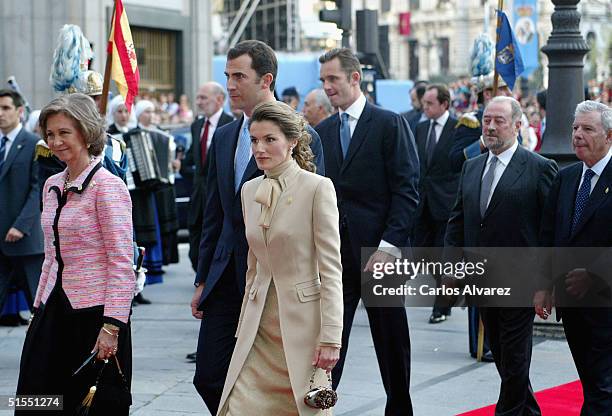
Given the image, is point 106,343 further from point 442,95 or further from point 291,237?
point 442,95

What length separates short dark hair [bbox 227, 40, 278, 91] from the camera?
6.02 metres

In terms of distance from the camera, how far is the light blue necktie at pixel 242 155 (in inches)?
241

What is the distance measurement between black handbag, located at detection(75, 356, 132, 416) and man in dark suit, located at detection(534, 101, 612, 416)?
226cm

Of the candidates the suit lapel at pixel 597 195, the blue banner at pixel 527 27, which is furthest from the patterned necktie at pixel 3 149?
the blue banner at pixel 527 27

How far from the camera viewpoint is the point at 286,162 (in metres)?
5.21

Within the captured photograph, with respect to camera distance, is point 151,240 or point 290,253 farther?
point 151,240

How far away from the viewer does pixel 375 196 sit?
271 inches

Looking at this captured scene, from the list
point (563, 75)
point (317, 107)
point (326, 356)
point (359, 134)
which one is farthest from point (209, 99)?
point (326, 356)

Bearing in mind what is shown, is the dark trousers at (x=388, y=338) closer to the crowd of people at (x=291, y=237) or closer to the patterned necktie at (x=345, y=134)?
the crowd of people at (x=291, y=237)

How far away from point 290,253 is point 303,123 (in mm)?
573

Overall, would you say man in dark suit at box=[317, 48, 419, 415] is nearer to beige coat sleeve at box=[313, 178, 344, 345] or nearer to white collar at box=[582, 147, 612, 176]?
white collar at box=[582, 147, 612, 176]

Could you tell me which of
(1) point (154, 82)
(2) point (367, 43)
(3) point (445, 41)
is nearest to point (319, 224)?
(2) point (367, 43)

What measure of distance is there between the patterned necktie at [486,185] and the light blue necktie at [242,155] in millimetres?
1565

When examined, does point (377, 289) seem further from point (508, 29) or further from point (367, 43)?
point (367, 43)
